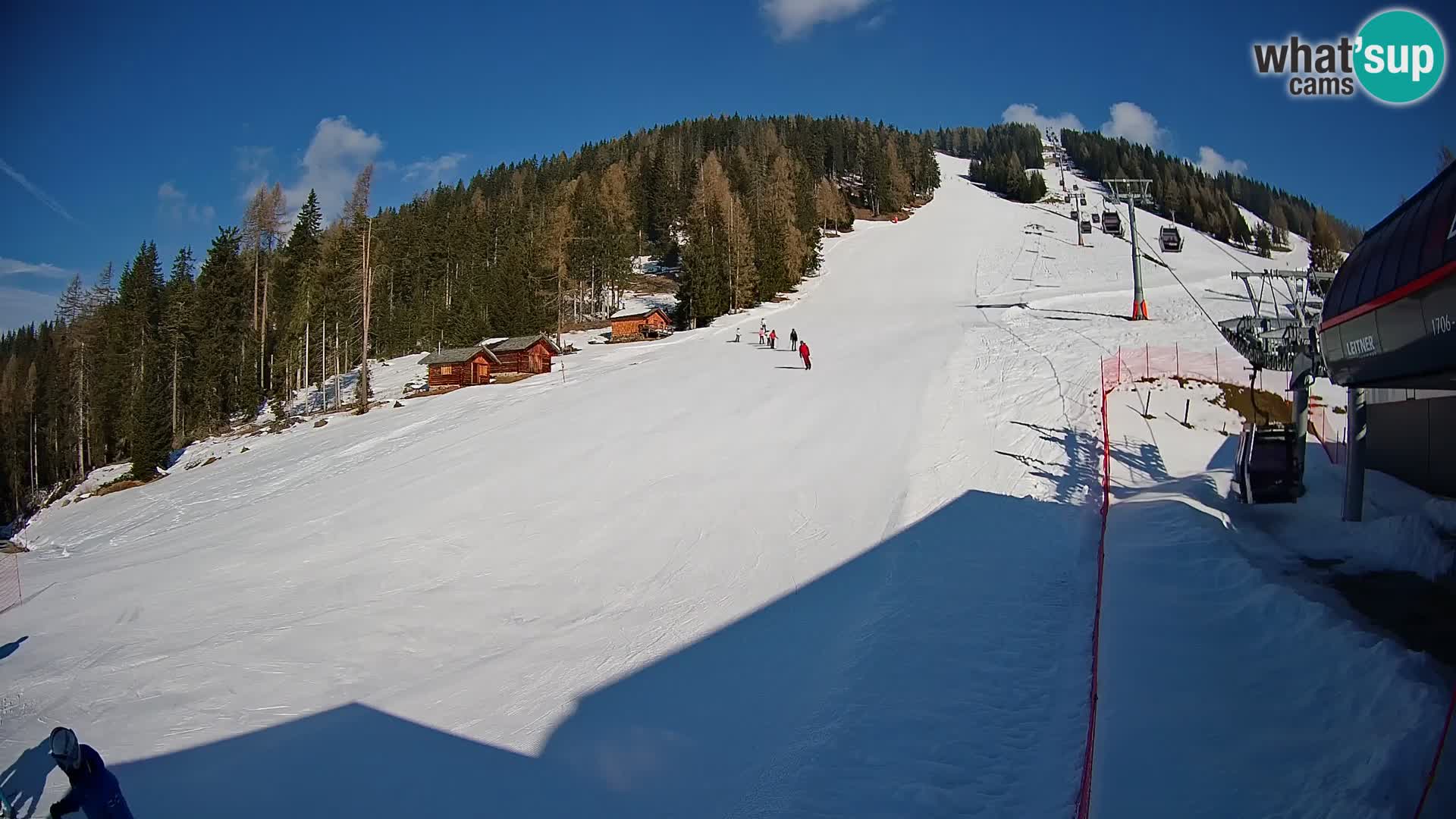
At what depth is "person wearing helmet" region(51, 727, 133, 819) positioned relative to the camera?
5012 millimetres

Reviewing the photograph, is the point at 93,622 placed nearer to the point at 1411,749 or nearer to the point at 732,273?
the point at 1411,749

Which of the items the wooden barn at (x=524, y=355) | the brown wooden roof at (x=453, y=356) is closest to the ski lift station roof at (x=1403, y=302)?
the wooden barn at (x=524, y=355)

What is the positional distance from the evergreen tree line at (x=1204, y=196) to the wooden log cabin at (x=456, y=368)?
274 ft

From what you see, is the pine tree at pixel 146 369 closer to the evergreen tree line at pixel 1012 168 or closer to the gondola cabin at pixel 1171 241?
the gondola cabin at pixel 1171 241

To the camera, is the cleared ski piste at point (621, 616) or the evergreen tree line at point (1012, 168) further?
the evergreen tree line at point (1012, 168)

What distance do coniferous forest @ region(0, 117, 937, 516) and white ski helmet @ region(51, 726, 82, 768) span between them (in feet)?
114

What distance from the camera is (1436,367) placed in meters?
6.19

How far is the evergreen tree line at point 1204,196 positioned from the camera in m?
96.2

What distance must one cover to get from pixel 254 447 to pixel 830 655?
3163cm

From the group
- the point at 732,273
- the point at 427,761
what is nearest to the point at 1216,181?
the point at 732,273

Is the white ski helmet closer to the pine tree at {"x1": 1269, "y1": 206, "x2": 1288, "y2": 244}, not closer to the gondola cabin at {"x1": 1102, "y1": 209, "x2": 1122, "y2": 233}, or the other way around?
the gondola cabin at {"x1": 1102, "y1": 209, "x2": 1122, "y2": 233}

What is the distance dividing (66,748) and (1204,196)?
440 feet

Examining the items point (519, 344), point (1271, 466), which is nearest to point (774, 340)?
point (519, 344)

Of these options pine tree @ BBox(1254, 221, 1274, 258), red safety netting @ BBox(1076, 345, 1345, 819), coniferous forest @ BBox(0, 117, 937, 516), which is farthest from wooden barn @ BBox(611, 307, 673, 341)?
pine tree @ BBox(1254, 221, 1274, 258)
